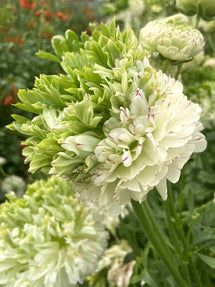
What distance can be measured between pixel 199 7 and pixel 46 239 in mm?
429

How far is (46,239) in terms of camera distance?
62 centimetres

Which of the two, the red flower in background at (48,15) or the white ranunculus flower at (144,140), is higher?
the white ranunculus flower at (144,140)

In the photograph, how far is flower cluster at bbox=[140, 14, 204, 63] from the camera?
51 cm

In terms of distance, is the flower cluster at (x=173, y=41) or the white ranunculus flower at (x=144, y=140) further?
the flower cluster at (x=173, y=41)

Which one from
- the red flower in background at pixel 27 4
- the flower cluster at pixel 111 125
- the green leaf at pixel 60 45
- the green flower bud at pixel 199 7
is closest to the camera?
the flower cluster at pixel 111 125

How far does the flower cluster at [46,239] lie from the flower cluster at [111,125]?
246mm

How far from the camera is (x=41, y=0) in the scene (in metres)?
2.23

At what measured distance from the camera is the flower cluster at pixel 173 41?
0.51 m

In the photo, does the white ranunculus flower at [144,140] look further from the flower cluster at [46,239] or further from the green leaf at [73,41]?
the flower cluster at [46,239]

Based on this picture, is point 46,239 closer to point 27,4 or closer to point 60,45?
point 60,45

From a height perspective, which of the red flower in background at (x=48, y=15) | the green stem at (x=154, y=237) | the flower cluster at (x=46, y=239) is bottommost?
the red flower in background at (x=48, y=15)

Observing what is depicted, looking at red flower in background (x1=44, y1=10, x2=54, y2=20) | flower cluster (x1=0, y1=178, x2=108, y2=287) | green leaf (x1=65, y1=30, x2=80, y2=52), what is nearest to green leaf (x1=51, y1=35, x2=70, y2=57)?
green leaf (x1=65, y1=30, x2=80, y2=52)

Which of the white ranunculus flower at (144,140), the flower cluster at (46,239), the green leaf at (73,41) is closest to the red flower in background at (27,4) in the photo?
the flower cluster at (46,239)

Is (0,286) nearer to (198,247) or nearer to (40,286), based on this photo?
(40,286)
